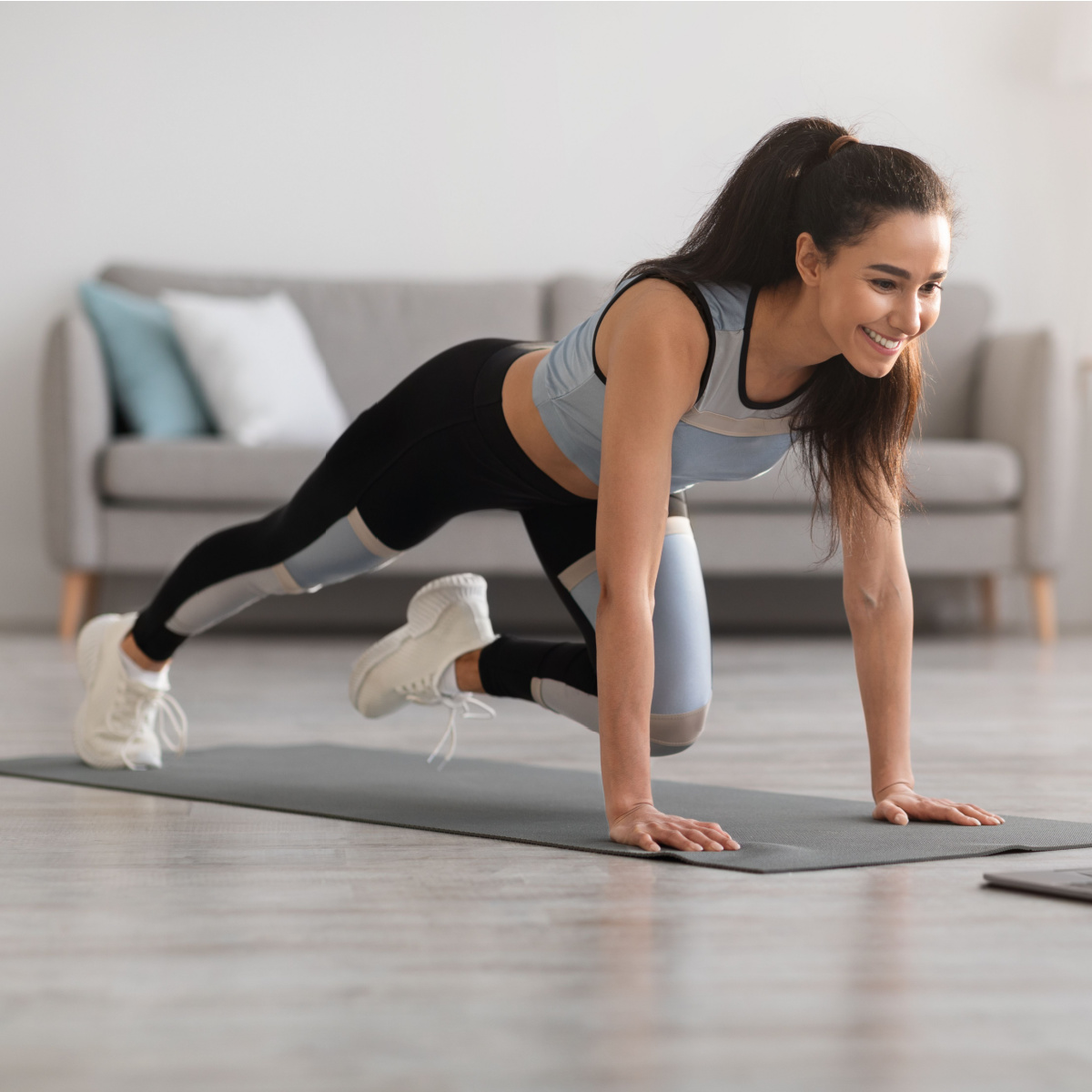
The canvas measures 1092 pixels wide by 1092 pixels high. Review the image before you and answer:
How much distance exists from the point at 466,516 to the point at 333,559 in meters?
1.79

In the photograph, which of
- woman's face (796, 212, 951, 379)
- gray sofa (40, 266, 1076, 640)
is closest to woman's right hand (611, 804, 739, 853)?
woman's face (796, 212, 951, 379)

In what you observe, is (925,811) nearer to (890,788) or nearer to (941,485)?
(890,788)

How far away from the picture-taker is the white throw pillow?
142 inches

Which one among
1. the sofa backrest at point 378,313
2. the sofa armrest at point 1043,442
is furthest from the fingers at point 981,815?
the sofa backrest at point 378,313

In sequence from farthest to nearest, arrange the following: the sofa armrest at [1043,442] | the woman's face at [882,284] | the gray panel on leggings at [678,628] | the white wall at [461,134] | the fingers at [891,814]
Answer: the white wall at [461,134] → the sofa armrest at [1043,442] → the gray panel on leggings at [678,628] → the fingers at [891,814] → the woman's face at [882,284]

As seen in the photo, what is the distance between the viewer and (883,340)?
1325mm

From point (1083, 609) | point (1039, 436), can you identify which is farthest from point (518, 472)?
point (1083, 609)

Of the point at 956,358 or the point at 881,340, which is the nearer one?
the point at 881,340

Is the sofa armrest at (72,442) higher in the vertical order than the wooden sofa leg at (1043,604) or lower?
higher

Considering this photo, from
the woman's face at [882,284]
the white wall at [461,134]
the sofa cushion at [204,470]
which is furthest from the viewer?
the white wall at [461,134]

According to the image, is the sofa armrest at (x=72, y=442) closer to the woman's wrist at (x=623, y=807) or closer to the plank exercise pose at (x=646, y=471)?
the plank exercise pose at (x=646, y=471)

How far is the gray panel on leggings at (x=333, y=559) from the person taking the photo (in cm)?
162

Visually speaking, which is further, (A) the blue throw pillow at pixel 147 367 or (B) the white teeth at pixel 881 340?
(A) the blue throw pillow at pixel 147 367

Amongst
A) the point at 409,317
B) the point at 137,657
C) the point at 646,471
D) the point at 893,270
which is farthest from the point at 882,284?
the point at 409,317
